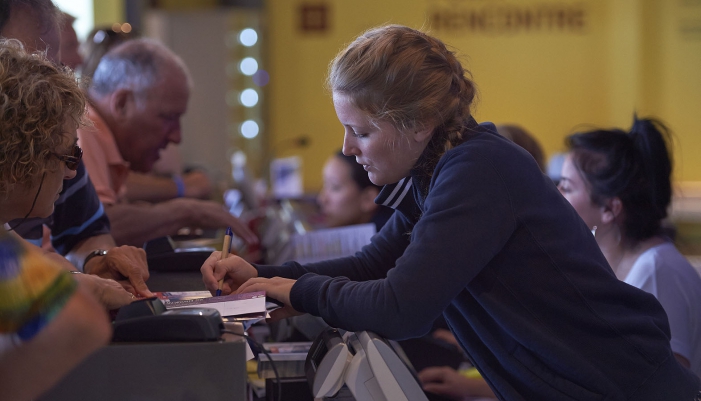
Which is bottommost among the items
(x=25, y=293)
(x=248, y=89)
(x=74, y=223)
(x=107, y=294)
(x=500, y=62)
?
(x=248, y=89)

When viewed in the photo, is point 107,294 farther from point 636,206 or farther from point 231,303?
point 636,206

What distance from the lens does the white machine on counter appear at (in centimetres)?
114

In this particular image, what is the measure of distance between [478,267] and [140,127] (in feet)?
5.56

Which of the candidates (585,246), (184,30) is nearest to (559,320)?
(585,246)

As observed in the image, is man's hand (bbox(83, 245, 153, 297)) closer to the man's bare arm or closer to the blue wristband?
the man's bare arm

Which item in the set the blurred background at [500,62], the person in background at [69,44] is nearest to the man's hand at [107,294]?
the person in background at [69,44]

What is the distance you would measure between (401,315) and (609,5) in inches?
274

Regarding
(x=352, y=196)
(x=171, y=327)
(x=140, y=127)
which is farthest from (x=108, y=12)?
(x=171, y=327)

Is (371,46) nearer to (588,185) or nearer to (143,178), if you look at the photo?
(588,185)

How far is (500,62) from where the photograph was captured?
7438mm

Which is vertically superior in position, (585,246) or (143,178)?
(585,246)

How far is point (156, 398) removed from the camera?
1035 mm

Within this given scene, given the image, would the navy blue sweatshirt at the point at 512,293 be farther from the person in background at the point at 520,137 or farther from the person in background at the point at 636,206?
the person in background at the point at 520,137

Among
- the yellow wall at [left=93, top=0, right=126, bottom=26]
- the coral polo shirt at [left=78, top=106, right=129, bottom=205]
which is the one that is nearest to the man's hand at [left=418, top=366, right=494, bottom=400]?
the coral polo shirt at [left=78, top=106, right=129, bottom=205]
